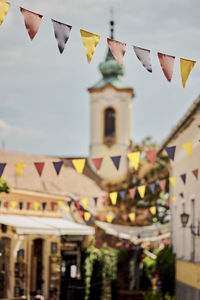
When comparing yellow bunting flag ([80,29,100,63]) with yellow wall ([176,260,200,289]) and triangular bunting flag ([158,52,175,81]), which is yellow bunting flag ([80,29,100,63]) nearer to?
triangular bunting flag ([158,52,175,81])

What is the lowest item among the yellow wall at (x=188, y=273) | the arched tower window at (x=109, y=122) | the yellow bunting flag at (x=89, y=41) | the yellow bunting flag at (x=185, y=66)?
the yellow wall at (x=188, y=273)

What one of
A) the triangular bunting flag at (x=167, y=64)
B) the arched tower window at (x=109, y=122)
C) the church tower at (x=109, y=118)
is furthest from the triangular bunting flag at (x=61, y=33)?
the arched tower window at (x=109, y=122)

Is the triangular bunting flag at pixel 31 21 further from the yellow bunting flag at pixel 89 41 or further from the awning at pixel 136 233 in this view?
the awning at pixel 136 233

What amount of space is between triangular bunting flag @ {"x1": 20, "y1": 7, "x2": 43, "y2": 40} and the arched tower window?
33.3m

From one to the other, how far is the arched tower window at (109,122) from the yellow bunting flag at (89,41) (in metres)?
32.8

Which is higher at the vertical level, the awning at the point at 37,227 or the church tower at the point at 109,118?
the church tower at the point at 109,118

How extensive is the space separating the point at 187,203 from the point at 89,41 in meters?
10.5

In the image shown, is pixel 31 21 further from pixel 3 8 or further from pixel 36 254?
pixel 36 254

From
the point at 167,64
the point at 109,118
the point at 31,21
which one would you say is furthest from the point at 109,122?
the point at 31,21

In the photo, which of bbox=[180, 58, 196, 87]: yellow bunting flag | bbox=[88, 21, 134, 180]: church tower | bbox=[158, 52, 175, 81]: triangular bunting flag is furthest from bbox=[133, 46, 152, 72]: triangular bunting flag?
bbox=[88, 21, 134, 180]: church tower

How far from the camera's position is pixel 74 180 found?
35.7 m

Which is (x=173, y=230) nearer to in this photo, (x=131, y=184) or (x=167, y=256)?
(x=167, y=256)

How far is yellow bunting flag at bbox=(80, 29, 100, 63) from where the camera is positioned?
317 inches

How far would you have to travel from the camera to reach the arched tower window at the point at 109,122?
40969mm
